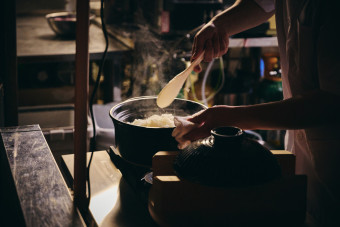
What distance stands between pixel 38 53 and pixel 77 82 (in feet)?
7.40

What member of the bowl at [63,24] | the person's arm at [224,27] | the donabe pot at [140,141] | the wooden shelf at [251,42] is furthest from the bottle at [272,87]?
the donabe pot at [140,141]

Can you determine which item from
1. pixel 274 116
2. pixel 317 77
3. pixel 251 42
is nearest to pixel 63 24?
pixel 251 42

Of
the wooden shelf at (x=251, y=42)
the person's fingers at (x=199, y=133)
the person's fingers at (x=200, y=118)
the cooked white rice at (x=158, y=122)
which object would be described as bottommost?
the cooked white rice at (x=158, y=122)

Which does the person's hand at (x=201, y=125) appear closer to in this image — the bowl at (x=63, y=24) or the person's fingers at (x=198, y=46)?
the person's fingers at (x=198, y=46)

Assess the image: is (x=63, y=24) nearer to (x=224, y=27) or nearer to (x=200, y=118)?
(x=224, y=27)

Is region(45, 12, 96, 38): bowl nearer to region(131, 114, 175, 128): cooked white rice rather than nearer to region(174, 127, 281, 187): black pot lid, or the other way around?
region(131, 114, 175, 128): cooked white rice

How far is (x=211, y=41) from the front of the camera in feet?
4.57

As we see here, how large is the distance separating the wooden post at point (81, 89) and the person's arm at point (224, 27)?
0.61 m

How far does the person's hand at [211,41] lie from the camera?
4.55 feet

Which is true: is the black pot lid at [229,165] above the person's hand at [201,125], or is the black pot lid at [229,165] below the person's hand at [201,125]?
below

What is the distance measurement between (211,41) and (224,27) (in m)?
0.08

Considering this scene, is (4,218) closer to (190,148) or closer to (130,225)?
→ (130,225)

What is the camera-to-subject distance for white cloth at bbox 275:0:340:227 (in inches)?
40.2

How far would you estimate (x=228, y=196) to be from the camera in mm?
804
